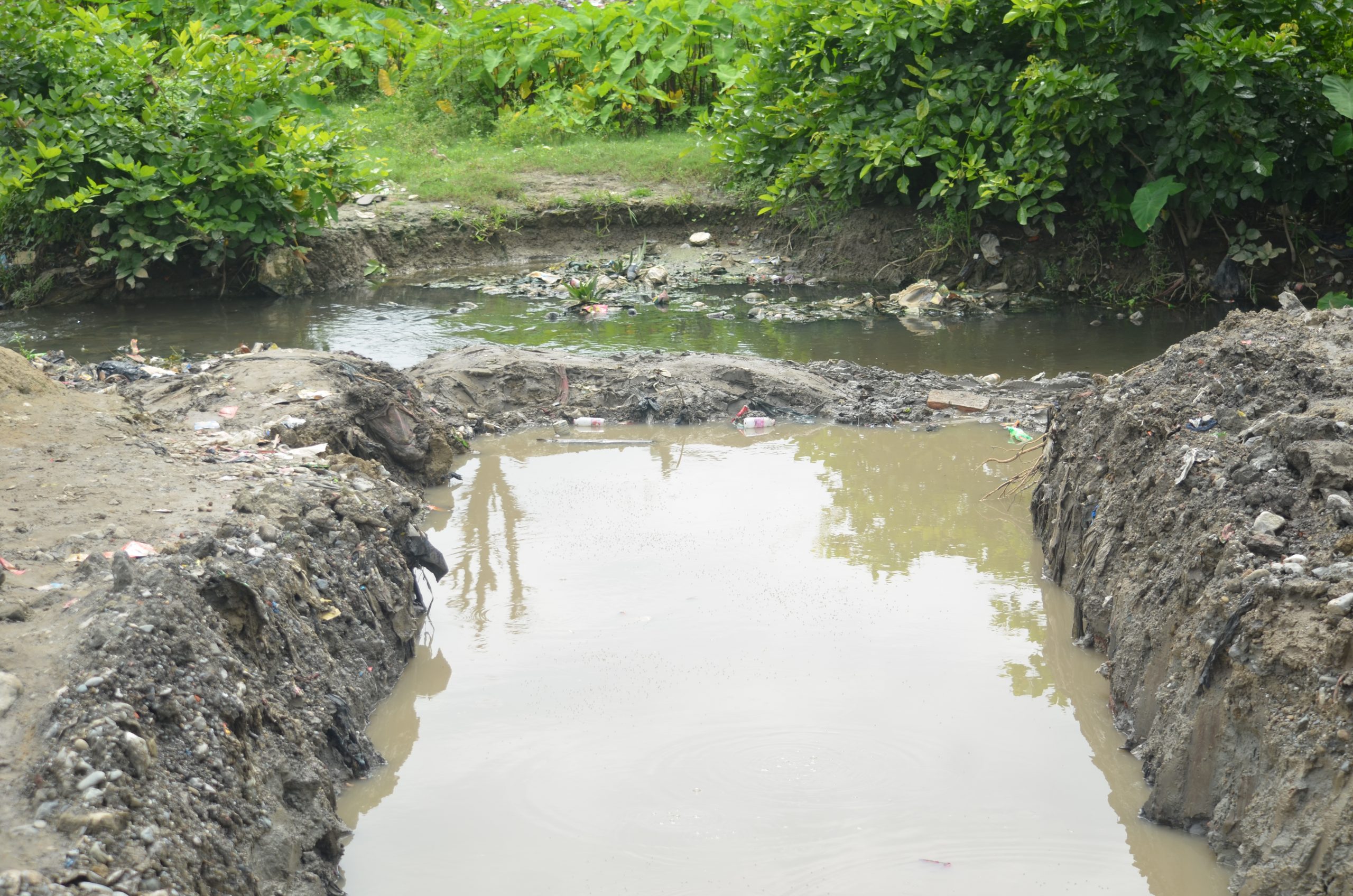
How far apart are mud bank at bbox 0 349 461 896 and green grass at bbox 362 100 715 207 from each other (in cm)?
668

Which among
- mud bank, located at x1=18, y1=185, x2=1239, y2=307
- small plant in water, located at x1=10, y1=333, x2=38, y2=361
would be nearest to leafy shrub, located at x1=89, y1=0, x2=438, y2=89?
mud bank, located at x1=18, y1=185, x2=1239, y2=307

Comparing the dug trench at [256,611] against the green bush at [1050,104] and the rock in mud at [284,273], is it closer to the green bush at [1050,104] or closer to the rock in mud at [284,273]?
the rock in mud at [284,273]

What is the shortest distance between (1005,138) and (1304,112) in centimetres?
226

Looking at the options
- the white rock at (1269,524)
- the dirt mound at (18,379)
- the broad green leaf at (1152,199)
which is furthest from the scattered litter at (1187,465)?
the broad green leaf at (1152,199)

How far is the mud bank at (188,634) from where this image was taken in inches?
92.8

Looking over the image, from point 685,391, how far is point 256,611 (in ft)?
13.1

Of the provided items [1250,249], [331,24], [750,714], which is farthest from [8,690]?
[331,24]

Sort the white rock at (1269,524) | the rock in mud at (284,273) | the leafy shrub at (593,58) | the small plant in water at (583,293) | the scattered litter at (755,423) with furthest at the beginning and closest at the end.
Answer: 1. the leafy shrub at (593,58)
2. the rock in mud at (284,273)
3. the small plant in water at (583,293)
4. the scattered litter at (755,423)
5. the white rock at (1269,524)

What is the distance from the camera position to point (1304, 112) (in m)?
8.66

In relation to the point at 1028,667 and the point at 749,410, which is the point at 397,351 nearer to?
the point at 749,410

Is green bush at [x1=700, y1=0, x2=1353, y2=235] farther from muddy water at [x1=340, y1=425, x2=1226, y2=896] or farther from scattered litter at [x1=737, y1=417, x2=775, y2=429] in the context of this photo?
muddy water at [x1=340, y1=425, x2=1226, y2=896]

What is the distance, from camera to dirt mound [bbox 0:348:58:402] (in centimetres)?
458

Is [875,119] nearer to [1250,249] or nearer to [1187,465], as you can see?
[1250,249]

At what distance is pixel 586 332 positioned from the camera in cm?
884
